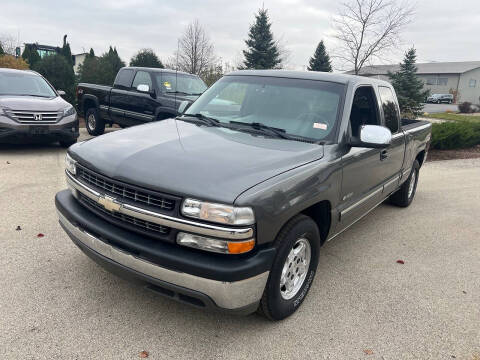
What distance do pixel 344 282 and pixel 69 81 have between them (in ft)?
47.6

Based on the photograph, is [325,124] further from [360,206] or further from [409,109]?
[409,109]

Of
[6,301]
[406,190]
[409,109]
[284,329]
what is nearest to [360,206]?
[284,329]

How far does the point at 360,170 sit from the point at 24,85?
787 centimetres

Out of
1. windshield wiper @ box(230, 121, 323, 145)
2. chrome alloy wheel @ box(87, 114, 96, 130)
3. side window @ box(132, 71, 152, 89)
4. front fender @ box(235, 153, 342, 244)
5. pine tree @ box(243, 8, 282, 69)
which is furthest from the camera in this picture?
pine tree @ box(243, 8, 282, 69)

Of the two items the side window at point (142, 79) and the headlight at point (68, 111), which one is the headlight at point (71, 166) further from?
the side window at point (142, 79)

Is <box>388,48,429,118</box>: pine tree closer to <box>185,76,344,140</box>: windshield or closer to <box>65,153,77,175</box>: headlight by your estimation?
<box>185,76,344,140</box>: windshield

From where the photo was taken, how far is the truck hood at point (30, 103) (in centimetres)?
756

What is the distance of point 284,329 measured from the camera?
288cm

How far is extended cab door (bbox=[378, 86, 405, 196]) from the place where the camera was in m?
4.41

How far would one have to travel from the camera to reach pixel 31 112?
769cm

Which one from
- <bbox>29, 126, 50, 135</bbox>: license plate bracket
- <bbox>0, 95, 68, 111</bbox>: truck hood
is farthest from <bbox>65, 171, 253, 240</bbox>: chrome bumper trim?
<bbox>0, 95, 68, 111</bbox>: truck hood

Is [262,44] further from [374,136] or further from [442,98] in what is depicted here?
[442,98]

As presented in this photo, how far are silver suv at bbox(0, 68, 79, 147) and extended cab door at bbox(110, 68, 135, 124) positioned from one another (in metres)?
1.39

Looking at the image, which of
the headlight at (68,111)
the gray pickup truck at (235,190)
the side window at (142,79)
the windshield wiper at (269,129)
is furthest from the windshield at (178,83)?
the windshield wiper at (269,129)
